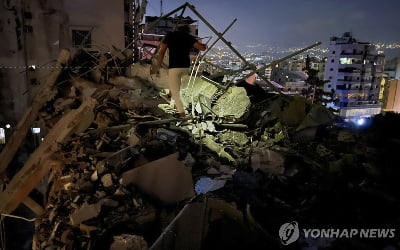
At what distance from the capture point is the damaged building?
9.71ft

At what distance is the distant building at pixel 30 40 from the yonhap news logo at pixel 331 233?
9.31 metres

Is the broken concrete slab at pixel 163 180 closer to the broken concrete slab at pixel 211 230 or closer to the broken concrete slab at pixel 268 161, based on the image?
the broken concrete slab at pixel 211 230

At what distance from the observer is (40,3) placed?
36.6 ft

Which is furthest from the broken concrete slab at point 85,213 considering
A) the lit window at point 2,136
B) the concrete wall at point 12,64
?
the concrete wall at point 12,64

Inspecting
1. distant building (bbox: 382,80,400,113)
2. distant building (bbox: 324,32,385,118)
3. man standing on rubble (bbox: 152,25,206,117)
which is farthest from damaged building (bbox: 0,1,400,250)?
distant building (bbox: 324,32,385,118)

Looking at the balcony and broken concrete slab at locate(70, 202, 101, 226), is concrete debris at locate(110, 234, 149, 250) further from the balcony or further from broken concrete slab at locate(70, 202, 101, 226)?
the balcony

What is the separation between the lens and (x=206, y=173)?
4.22m

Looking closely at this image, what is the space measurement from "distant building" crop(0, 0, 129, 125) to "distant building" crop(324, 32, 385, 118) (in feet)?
120

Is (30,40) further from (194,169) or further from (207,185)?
(207,185)

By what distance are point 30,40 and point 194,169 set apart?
10206 mm

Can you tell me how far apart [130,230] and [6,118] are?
1023 centimetres

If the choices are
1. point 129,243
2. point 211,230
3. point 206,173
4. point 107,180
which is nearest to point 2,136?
point 107,180

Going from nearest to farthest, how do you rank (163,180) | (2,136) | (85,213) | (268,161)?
(85,213), (163,180), (268,161), (2,136)

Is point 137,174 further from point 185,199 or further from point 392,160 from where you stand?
point 392,160
